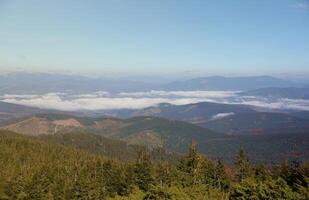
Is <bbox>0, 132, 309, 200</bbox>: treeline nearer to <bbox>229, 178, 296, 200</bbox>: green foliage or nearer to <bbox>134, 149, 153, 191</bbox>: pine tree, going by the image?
<bbox>134, 149, 153, 191</bbox>: pine tree

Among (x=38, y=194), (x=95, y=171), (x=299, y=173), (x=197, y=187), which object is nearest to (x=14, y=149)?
(x=95, y=171)

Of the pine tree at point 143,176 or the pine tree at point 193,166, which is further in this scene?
the pine tree at point 143,176

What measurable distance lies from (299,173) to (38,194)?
54.6 meters

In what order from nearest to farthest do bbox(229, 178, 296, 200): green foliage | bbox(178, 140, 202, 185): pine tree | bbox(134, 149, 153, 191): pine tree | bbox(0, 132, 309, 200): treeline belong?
bbox(229, 178, 296, 200): green foliage
bbox(0, 132, 309, 200): treeline
bbox(178, 140, 202, 185): pine tree
bbox(134, 149, 153, 191): pine tree

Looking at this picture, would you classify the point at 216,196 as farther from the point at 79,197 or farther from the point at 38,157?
the point at 38,157

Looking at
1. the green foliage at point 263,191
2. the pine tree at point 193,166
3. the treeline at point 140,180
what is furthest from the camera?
the pine tree at point 193,166

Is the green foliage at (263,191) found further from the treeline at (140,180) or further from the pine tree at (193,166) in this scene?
the pine tree at (193,166)

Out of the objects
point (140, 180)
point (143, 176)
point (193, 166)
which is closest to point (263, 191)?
point (193, 166)

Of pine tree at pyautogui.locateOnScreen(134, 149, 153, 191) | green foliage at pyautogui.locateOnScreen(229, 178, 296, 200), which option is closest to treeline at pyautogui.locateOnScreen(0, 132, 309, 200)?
pine tree at pyautogui.locateOnScreen(134, 149, 153, 191)

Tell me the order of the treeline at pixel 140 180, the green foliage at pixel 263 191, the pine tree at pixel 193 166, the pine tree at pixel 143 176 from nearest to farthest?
the green foliage at pixel 263 191, the treeline at pixel 140 180, the pine tree at pixel 193 166, the pine tree at pixel 143 176

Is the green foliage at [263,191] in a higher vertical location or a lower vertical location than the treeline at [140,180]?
higher

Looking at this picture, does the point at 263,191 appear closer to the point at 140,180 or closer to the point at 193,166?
the point at 193,166

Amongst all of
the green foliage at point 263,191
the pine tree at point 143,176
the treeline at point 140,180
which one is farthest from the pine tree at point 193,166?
the green foliage at point 263,191

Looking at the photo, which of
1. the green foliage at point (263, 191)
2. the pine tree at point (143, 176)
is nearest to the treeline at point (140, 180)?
the pine tree at point (143, 176)
